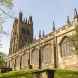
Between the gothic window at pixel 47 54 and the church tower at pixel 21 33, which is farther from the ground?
the church tower at pixel 21 33

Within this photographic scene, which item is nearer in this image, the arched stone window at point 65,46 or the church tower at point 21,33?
the arched stone window at point 65,46

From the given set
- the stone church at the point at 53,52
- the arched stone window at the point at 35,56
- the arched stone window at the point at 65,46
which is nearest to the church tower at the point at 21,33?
the stone church at the point at 53,52

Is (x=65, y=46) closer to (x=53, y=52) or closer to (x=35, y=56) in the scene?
(x=53, y=52)

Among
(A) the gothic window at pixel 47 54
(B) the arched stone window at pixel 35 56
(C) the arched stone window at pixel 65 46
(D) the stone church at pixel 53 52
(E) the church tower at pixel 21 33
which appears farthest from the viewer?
(E) the church tower at pixel 21 33

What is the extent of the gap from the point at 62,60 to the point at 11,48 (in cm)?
2992

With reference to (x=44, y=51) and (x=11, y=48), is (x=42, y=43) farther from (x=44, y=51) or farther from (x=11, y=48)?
(x=11, y=48)

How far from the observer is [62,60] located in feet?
92.9

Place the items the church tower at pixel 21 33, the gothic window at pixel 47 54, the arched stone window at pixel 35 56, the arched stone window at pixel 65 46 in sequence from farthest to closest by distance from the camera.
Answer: the church tower at pixel 21 33 → the arched stone window at pixel 35 56 → the gothic window at pixel 47 54 → the arched stone window at pixel 65 46

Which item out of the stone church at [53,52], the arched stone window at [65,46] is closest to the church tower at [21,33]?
the stone church at [53,52]

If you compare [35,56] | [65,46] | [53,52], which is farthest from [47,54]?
[65,46]

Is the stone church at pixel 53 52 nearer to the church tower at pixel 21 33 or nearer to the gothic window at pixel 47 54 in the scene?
the gothic window at pixel 47 54

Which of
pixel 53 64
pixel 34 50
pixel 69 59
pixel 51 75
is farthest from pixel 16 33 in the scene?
pixel 51 75

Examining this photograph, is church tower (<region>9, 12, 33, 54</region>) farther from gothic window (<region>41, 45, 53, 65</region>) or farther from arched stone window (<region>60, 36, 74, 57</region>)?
arched stone window (<region>60, 36, 74, 57</region>)

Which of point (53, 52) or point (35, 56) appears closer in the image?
point (53, 52)
